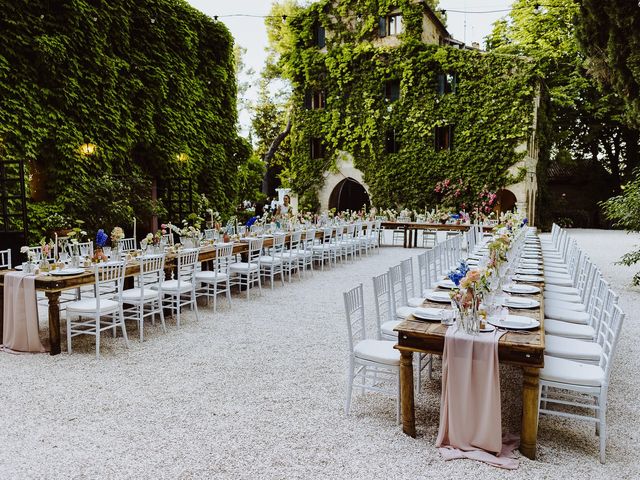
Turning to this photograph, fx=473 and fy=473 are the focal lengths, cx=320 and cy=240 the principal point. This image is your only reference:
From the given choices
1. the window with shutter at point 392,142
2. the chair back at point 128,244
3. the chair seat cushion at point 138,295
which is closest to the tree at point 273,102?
the window with shutter at point 392,142

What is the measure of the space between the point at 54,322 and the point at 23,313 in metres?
0.41

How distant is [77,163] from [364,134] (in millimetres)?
13300

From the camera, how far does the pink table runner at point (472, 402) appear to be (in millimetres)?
2998

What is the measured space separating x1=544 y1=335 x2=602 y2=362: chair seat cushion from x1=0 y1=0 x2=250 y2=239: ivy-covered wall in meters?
11.1

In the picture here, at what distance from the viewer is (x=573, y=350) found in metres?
3.64

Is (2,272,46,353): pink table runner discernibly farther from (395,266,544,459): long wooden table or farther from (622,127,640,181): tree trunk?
(622,127,640,181): tree trunk

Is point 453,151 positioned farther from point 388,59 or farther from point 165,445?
point 165,445

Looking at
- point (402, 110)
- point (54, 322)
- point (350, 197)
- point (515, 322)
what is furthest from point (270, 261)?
point (350, 197)

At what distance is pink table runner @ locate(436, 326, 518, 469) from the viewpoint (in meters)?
3.00

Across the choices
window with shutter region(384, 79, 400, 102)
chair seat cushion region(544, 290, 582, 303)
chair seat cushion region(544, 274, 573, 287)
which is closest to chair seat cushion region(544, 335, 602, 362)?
chair seat cushion region(544, 290, 582, 303)

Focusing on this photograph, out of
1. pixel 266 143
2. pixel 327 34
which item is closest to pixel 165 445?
pixel 327 34

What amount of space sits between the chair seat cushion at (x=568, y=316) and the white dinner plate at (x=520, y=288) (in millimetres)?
328

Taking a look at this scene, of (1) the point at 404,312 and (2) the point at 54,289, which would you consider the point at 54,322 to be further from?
(1) the point at 404,312

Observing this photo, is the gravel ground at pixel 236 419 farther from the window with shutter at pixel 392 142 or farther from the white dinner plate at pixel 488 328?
the window with shutter at pixel 392 142
